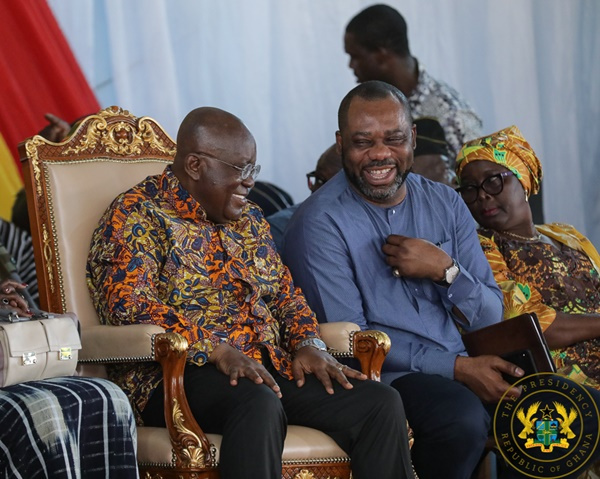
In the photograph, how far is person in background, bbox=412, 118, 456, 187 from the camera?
4.62 meters

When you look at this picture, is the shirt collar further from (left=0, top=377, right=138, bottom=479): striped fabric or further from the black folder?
the black folder

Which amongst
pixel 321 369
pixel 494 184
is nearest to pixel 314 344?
pixel 321 369

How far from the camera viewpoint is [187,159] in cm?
300

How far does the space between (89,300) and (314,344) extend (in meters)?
0.75

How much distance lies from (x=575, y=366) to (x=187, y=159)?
1.63 m

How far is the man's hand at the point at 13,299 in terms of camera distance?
Answer: 2590 millimetres

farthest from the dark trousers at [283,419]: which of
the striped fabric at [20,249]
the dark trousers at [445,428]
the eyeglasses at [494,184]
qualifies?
the striped fabric at [20,249]

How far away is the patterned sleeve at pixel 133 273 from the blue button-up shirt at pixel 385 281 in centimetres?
55

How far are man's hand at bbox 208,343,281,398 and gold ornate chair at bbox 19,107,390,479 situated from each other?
133 millimetres

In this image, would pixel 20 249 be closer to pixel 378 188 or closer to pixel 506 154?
pixel 378 188

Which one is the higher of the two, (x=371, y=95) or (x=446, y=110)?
(x=371, y=95)

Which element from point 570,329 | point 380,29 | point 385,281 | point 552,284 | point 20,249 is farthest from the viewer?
point 380,29

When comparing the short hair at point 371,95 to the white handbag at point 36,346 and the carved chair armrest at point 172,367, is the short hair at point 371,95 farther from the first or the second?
the white handbag at point 36,346

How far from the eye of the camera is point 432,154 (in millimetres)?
4699
